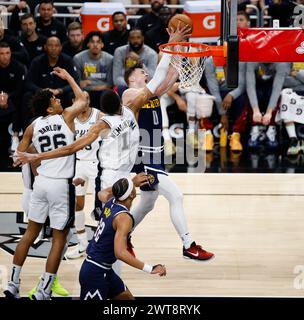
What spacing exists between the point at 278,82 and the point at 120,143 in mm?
4763

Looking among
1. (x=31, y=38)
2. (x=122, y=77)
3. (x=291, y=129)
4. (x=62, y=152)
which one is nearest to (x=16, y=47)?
(x=31, y=38)

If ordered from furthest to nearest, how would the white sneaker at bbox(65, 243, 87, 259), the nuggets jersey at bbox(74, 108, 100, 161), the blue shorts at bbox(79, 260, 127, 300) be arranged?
the nuggets jersey at bbox(74, 108, 100, 161), the white sneaker at bbox(65, 243, 87, 259), the blue shorts at bbox(79, 260, 127, 300)

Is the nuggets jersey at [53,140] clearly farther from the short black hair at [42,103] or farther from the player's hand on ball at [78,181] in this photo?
the player's hand on ball at [78,181]

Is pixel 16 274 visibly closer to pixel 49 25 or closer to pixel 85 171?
pixel 85 171

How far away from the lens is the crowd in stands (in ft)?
38.9

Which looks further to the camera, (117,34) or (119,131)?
(117,34)

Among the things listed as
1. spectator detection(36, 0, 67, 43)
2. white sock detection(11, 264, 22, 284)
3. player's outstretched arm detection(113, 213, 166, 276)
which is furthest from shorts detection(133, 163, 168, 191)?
spectator detection(36, 0, 67, 43)

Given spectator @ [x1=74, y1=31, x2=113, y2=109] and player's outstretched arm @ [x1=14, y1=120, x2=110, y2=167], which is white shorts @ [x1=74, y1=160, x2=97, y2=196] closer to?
player's outstretched arm @ [x1=14, y1=120, x2=110, y2=167]

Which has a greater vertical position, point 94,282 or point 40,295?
point 94,282

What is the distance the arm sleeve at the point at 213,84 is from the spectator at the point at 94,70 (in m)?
1.30

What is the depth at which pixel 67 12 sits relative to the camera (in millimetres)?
13633

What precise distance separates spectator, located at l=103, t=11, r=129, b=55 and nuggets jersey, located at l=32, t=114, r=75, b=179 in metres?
5.16

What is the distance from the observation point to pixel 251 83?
12.0m
